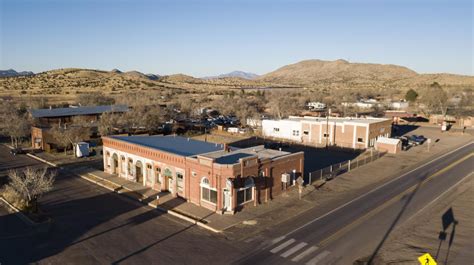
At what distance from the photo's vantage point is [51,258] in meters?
19.1

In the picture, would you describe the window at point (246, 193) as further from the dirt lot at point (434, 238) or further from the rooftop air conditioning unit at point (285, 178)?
the dirt lot at point (434, 238)

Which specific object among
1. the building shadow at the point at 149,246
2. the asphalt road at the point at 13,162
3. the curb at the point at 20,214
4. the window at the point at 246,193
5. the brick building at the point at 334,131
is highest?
the brick building at the point at 334,131

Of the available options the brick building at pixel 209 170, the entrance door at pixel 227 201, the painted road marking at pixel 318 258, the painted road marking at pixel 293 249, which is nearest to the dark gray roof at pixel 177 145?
the brick building at pixel 209 170

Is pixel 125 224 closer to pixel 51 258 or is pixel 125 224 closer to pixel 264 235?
pixel 51 258

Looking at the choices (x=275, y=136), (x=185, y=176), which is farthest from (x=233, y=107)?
(x=185, y=176)

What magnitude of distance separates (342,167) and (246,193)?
57.1ft

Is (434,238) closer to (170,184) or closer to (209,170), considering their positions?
(209,170)

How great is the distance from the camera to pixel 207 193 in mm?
26312

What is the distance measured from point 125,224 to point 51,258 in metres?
5.40

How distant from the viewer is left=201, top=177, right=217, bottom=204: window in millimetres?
25862

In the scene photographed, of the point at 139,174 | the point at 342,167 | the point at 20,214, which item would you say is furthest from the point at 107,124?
the point at 342,167

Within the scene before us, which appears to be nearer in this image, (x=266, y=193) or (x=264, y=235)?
(x=264, y=235)

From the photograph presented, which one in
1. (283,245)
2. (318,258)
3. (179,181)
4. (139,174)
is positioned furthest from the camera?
(139,174)

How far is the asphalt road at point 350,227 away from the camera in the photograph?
63.2ft
